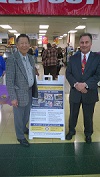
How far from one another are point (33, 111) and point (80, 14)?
1824 millimetres

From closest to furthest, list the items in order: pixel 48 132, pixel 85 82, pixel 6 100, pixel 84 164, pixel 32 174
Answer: pixel 32 174
pixel 84 164
pixel 85 82
pixel 48 132
pixel 6 100

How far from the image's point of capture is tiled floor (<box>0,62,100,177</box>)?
2164mm

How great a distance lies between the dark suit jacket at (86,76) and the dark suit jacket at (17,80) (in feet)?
2.29

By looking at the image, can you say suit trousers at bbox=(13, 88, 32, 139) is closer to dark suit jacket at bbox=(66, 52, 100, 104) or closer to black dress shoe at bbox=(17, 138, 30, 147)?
black dress shoe at bbox=(17, 138, 30, 147)

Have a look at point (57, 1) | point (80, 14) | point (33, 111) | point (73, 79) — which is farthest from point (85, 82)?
point (57, 1)

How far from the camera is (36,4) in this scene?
298 centimetres

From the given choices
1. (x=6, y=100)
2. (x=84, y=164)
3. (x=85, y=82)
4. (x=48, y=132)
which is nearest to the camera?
(x=84, y=164)

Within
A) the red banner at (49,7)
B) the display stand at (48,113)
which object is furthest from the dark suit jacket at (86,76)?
the red banner at (49,7)

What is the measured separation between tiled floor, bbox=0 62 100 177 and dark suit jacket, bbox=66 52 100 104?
2.34ft

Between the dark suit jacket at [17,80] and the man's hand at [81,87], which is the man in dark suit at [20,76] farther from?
the man's hand at [81,87]

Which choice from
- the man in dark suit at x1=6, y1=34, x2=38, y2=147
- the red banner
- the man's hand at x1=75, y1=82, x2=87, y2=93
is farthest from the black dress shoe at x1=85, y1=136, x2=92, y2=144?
the red banner

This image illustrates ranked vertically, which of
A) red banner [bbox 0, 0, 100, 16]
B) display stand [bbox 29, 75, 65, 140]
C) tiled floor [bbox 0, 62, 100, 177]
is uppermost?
red banner [bbox 0, 0, 100, 16]

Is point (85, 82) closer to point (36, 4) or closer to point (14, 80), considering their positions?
point (14, 80)

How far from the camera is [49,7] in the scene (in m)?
2.99
